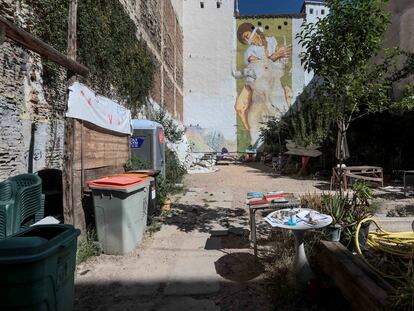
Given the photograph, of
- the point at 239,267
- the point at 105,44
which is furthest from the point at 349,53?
the point at 105,44

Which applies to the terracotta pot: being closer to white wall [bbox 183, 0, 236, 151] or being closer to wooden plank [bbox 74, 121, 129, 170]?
wooden plank [bbox 74, 121, 129, 170]

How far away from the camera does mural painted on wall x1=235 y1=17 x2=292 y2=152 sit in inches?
1004

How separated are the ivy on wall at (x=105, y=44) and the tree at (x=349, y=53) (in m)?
3.92

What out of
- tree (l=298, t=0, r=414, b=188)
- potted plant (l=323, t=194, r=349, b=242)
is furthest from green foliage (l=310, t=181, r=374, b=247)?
tree (l=298, t=0, r=414, b=188)

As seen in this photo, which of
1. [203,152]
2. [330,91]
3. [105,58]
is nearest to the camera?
[330,91]

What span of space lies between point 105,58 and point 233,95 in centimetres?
1895

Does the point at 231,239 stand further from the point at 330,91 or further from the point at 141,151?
the point at 141,151

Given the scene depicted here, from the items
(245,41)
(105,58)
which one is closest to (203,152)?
(245,41)

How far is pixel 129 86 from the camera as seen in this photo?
9336 millimetres

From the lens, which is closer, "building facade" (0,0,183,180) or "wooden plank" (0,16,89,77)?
"wooden plank" (0,16,89,77)

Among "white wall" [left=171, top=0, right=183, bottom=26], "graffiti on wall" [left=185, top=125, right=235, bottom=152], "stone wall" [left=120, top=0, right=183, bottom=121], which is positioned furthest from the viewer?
"graffiti on wall" [left=185, top=125, right=235, bottom=152]

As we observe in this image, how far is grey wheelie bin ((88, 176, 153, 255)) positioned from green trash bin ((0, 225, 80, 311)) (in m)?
2.00

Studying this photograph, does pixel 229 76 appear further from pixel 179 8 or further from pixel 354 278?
pixel 354 278

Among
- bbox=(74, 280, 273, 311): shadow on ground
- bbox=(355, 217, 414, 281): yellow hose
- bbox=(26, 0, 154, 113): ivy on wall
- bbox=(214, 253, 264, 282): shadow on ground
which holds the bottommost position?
bbox=(74, 280, 273, 311): shadow on ground
